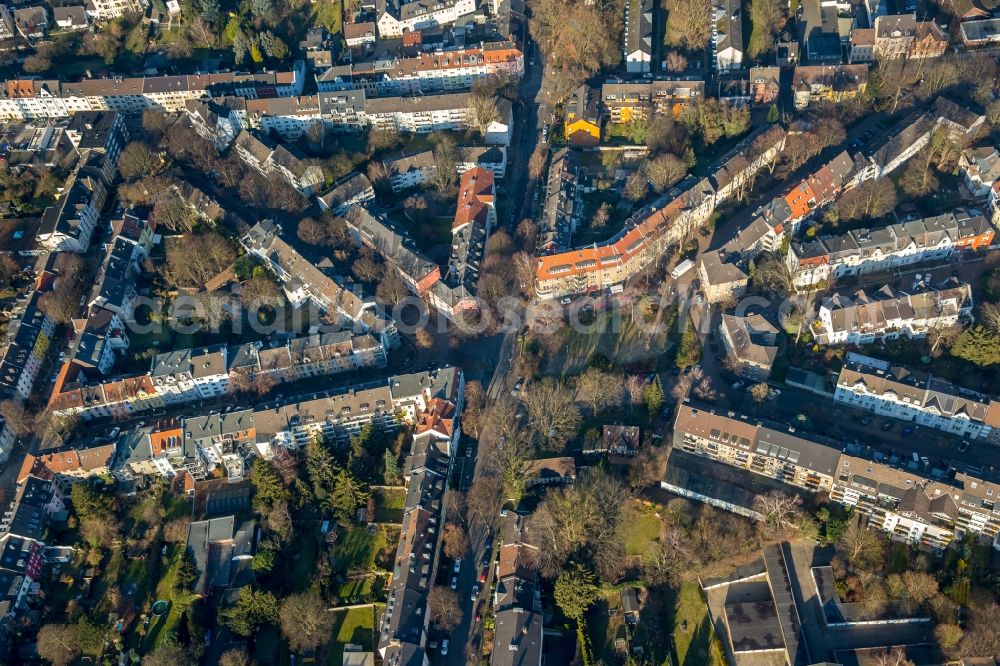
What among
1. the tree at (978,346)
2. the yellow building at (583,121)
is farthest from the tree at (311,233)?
the tree at (978,346)

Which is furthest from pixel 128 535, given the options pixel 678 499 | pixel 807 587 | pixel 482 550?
pixel 807 587

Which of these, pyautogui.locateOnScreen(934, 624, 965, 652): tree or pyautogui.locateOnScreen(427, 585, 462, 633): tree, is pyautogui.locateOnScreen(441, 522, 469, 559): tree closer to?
pyautogui.locateOnScreen(427, 585, 462, 633): tree

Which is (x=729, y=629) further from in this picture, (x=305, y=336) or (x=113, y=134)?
(x=113, y=134)

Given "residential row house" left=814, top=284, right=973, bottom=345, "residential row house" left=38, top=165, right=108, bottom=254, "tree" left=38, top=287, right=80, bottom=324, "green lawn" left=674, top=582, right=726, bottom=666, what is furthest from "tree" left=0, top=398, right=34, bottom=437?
"residential row house" left=814, top=284, right=973, bottom=345

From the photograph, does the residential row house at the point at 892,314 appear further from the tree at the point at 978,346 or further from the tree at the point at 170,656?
the tree at the point at 170,656

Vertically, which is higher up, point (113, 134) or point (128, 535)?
point (113, 134)

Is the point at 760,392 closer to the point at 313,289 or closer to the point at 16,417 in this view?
the point at 313,289
